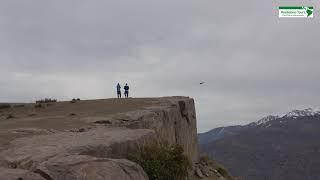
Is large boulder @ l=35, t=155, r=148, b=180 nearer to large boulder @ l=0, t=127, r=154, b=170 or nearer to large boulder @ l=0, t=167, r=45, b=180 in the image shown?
large boulder @ l=0, t=167, r=45, b=180

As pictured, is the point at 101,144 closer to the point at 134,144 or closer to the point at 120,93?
the point at 134,144

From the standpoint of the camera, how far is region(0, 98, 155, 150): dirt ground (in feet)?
82.3

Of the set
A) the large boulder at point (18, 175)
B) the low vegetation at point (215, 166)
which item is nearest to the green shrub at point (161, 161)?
the large boulder at point (18, 175)

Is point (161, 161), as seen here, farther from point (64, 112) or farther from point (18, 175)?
point (64, 112)

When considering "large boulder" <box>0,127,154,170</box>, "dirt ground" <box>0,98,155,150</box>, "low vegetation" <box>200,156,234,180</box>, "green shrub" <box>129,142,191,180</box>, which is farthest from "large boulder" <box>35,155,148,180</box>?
"low vegetation" <box>200,156,234,180</box>

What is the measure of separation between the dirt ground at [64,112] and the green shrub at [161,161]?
654 cm

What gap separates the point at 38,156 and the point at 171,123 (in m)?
18.2

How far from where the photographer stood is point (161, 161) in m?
16.6

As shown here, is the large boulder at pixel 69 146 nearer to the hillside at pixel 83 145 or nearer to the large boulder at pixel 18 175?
the hillside at pixel 83 145

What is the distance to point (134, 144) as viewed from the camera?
16344 mm

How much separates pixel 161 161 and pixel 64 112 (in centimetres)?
1682

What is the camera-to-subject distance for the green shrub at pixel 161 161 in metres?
15.8

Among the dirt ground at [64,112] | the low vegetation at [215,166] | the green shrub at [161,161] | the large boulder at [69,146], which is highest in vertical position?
the dirt ground at [64,112]

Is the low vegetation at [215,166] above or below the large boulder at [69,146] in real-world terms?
below
